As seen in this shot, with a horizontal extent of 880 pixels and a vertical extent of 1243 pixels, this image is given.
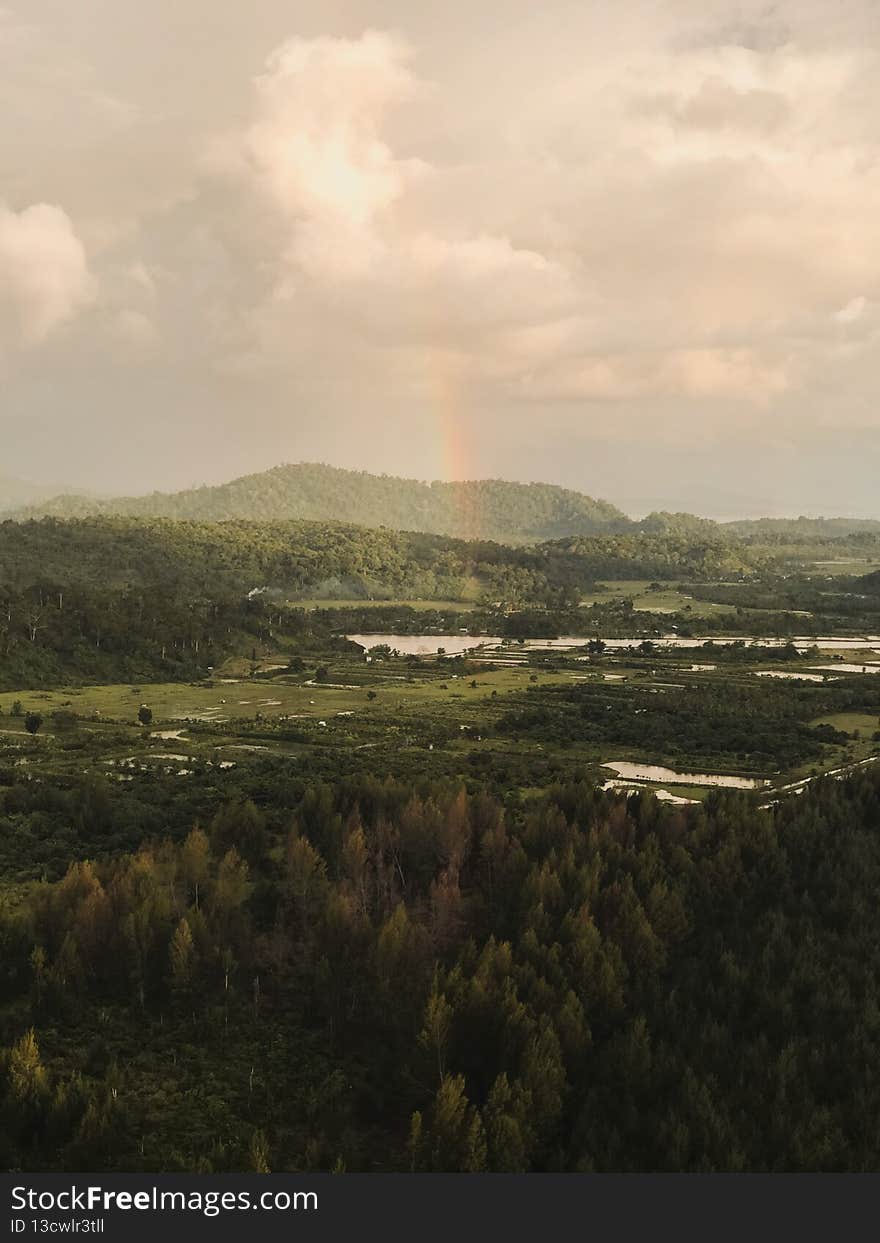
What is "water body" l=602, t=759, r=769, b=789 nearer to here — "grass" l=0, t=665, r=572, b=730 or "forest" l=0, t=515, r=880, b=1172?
"forest" l=0, t=515, r=880, b=1172

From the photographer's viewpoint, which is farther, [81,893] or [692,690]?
[692,690]

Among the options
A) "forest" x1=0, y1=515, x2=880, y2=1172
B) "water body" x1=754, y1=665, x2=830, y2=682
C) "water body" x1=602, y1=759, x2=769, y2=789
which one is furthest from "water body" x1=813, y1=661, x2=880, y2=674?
"forest" x1=0, y1=515, x2=880, y2=1172

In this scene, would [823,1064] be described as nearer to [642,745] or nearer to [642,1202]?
[642,1202]

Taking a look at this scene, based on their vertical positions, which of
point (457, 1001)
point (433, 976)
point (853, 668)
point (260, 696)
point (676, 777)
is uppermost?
point (853, 668)

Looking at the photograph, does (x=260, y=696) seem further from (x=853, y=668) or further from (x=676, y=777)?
(x=853, y=668)

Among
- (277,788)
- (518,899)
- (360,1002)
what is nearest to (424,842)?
(518,899)

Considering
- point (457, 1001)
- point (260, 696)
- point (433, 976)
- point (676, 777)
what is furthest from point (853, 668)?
point (457, 1001)

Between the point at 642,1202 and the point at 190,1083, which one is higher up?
the point at 642,1202

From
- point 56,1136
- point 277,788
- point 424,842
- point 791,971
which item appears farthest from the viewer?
point 277,788

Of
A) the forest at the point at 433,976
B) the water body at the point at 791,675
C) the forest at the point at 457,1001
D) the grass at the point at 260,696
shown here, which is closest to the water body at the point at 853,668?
the water body at the point at 791,675
